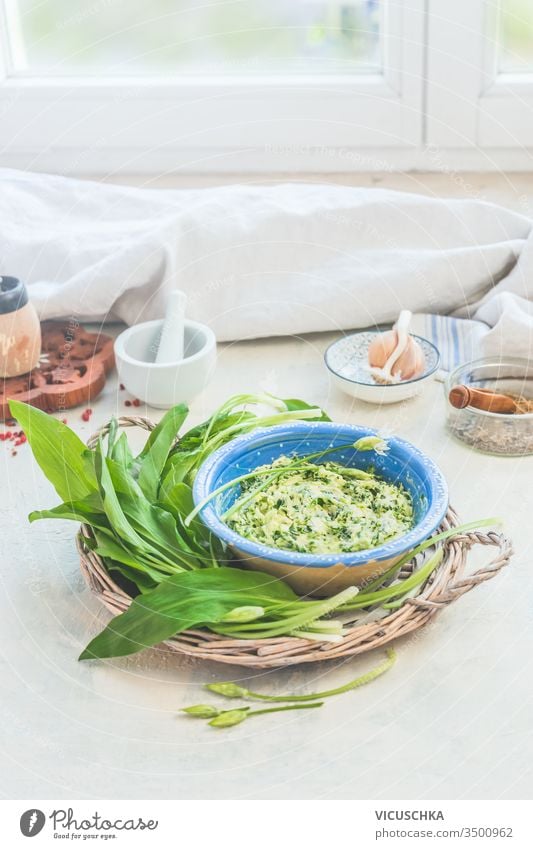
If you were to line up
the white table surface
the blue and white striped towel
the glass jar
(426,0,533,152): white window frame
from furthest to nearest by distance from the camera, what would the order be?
1. (426,0,533,152): white window frame
2. the blue and white striped towel
3. the glass jar
4. the white table surface

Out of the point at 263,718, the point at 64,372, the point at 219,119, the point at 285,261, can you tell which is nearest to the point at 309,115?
the point at 219,119

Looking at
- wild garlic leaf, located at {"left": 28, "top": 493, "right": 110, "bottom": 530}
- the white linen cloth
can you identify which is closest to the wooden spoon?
the white linen cloth

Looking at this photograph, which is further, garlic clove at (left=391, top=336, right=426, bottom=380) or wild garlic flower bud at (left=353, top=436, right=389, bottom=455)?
garlic clove at (left=391, top=336, right=426, bottom=380)

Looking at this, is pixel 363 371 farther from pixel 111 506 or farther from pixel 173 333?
pixel 111 506

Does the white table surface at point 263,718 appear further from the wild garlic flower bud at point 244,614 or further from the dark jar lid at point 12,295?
the dark jar lid at point 12,295

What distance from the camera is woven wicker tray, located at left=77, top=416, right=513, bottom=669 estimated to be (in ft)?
2.23

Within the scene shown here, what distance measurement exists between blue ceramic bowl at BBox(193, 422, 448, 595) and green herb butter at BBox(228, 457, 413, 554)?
0.01 meters

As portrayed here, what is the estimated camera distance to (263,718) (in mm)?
677

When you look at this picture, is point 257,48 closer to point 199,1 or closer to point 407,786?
point 199,1

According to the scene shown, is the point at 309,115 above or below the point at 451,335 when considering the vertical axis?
above

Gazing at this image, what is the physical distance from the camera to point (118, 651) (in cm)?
69

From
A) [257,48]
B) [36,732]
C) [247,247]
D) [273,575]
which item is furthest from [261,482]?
[257,48]

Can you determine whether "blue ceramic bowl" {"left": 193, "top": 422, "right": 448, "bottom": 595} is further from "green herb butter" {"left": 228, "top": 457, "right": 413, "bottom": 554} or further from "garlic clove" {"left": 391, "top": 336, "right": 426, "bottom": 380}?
"garlic clove" {"left": 391, "top": 336, "right": 426, "bottom": 380}

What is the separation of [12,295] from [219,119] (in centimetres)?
51
